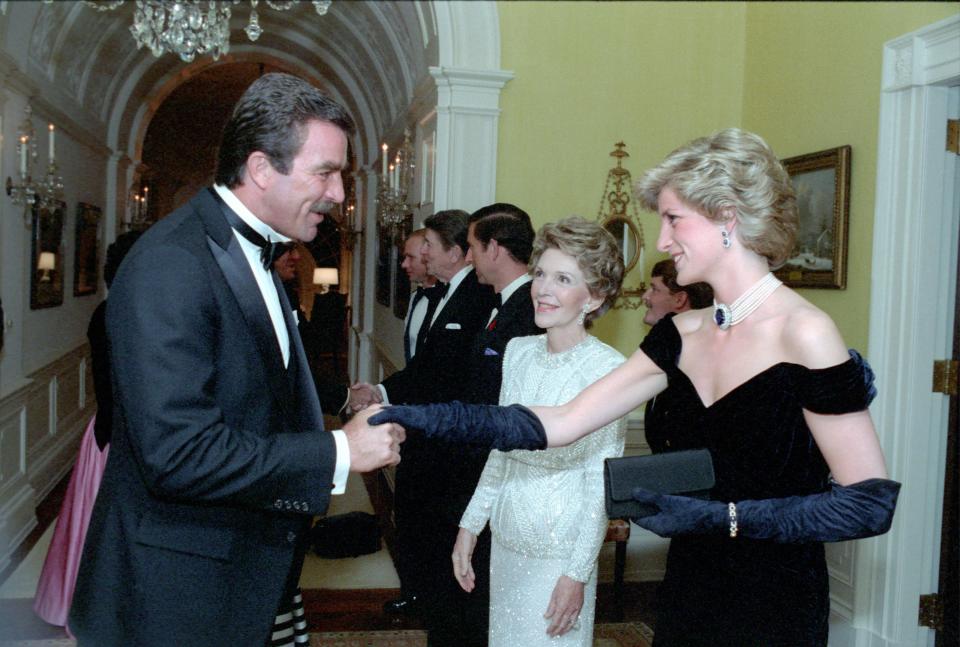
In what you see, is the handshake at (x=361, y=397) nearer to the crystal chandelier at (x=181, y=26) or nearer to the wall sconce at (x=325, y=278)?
the crystal chandelier at (x=181, y=26)

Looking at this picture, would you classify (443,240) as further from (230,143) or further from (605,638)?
(230,143)

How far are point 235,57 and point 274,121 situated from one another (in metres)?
8.28

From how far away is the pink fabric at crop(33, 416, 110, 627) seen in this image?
12.5 feet

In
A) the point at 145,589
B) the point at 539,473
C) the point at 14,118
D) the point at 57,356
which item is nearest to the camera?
the point at 145,589

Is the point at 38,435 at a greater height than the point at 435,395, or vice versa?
the point at 435,395

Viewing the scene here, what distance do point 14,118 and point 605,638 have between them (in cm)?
480

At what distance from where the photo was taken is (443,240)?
4.18 meters

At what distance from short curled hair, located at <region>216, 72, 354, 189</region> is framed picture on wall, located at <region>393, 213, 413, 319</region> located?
3.59 meters

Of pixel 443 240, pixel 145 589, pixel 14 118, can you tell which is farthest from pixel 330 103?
pixel 14 118

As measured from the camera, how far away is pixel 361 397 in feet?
12.0

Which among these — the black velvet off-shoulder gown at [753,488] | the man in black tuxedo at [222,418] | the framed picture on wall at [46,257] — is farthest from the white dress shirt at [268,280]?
the framed picture on wall at [46,257]

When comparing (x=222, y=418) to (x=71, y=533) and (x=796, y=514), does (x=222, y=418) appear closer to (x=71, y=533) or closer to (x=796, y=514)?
(x=796, y=514)

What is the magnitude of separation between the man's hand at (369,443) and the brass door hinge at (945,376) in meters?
2.74

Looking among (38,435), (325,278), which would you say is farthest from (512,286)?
(38,435)
